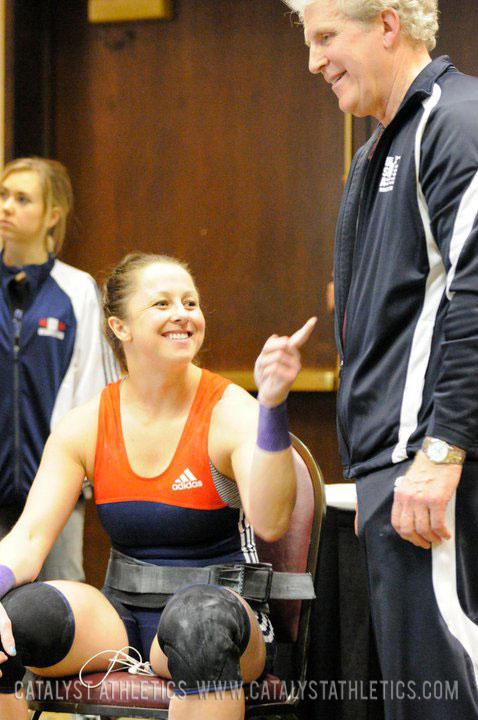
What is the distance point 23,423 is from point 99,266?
1.31 m

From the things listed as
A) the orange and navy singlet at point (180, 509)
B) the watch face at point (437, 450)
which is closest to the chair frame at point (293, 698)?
the orange and navy singlet at point (180, 509)

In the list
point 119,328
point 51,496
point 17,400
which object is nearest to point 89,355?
point 17,400

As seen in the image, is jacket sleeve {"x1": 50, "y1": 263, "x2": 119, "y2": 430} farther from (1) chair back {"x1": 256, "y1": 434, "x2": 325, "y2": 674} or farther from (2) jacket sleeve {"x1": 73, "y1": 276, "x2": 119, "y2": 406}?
(1) chair back {"x1": 256, "y1": 434, "x2": 325, "y2": 674}

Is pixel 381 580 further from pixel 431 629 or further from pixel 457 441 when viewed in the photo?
pixel 457 441

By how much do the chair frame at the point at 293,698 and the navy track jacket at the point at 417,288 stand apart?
1.48 feet

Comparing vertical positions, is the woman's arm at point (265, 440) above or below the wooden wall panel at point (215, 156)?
below

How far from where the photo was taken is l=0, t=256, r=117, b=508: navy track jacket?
2.81m

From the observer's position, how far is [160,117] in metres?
3.89

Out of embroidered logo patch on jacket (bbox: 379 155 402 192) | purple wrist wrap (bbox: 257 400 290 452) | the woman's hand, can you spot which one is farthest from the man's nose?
purple wrist wrap (bbox: 257 400 290 452)

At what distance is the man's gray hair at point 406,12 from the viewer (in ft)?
5.01

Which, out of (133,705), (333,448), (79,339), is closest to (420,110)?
(133,705)

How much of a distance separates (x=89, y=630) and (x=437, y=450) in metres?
0.85

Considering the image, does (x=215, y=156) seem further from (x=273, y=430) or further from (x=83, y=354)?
(x=273, y=430)

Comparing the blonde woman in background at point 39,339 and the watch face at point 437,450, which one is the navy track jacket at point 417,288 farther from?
the blonde woman in background at point 39,339
